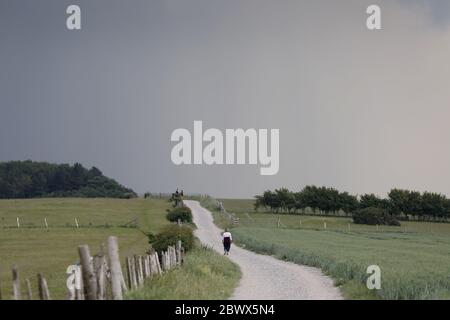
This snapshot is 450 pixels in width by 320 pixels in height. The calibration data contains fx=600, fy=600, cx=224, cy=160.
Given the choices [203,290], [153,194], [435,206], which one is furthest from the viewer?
Answer: [153,194]

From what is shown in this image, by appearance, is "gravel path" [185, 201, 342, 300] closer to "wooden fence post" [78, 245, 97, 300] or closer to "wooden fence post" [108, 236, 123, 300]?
"wooden fence post" [108, 236, 123, 300]

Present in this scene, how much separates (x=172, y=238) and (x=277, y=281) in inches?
485

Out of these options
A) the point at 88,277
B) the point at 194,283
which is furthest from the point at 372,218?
the point at 88,277

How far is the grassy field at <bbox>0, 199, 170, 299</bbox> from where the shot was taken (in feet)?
138

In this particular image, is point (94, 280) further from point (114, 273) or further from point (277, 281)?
point (277, 281)

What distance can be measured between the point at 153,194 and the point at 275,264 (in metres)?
123

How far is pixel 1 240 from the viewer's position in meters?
62.8

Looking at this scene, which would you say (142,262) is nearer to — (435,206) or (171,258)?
(171,258)

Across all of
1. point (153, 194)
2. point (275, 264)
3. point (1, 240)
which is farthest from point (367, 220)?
point (275, 264)

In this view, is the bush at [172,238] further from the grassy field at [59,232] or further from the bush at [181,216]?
the bush at [181,216]

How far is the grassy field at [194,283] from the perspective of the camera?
72.2 ft

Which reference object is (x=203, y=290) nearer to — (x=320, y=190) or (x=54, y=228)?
(x=54, y=228)
